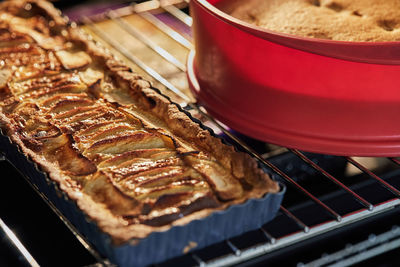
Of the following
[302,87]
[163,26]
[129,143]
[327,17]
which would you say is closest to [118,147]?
[129,143]

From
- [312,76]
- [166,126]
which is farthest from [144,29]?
[312,76]

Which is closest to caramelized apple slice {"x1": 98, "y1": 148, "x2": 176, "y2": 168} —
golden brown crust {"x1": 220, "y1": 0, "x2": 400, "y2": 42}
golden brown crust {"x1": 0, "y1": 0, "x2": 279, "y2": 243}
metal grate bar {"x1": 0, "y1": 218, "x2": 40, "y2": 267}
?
golden brown crust {"x1": 0, "y1": 0, "x2": 279, "y2": 243}

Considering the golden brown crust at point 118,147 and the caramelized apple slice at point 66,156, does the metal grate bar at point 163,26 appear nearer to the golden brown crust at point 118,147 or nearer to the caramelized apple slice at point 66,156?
the golden brown crust at point 118,147

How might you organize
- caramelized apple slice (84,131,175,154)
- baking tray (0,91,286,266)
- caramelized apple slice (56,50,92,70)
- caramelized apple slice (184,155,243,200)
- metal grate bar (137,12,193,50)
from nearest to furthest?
baking tray (0,91,286,266) → caramelized apple slice (184,155,243,200) → caramelized apple slice (84,131,175,154) → caramelized apple slice (56,50,92,70) → metal grate bar (137,12,193,50)

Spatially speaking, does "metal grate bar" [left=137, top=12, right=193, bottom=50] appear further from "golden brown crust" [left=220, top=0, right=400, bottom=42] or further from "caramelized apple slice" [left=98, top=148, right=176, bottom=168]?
"caramelized apple slice" [left=98, top=148, right=176, bottom=168]

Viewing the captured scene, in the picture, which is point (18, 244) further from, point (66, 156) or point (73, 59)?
point (73, 59)

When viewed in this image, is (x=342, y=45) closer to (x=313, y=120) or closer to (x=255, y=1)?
(x=313, y=120)
